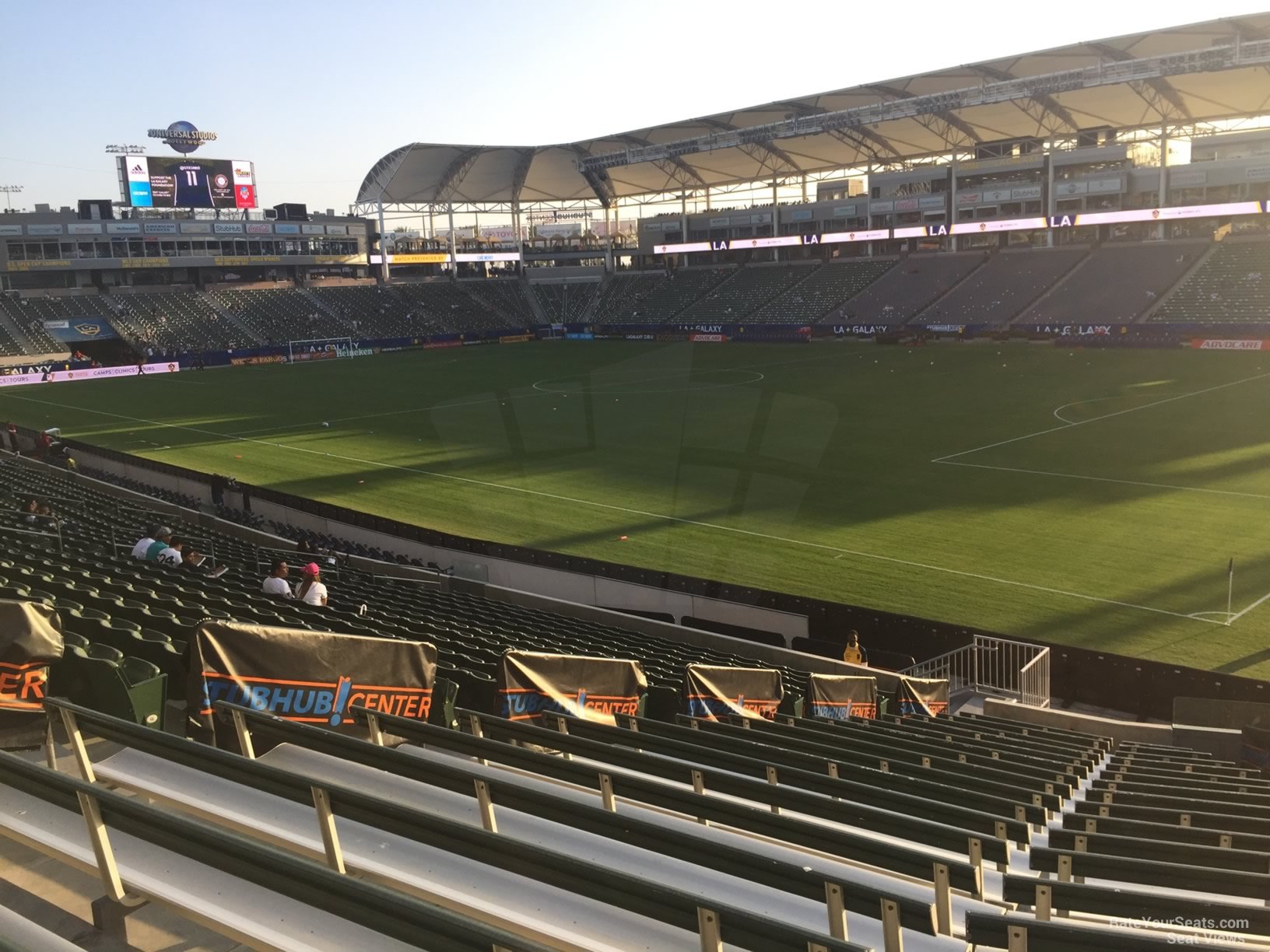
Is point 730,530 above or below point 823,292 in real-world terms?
below

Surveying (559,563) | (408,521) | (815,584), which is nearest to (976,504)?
(815,584)

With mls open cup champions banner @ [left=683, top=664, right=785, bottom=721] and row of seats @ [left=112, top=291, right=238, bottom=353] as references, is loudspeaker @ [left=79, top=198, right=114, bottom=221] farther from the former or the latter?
mls open cup champions banner @ [left=683, top=664, right=785, bottom=721]

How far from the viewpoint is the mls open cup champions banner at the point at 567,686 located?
26.3ft

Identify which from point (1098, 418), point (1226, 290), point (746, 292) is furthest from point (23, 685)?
point (746, 292)

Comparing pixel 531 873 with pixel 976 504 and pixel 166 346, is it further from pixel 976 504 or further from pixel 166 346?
pixel 166 346

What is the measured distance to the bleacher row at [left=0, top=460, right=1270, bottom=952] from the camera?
3.43 meters

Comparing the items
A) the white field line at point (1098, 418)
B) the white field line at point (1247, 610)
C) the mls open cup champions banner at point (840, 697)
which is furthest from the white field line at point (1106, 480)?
the mls open cup champions banner at point (840, 697)

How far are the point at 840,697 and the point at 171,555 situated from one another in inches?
378

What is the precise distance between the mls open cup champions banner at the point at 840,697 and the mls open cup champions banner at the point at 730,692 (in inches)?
15.4

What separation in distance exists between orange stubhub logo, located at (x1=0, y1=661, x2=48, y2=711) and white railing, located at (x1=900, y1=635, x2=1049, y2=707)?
13.1 meters

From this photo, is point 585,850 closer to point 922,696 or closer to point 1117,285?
point 922,696

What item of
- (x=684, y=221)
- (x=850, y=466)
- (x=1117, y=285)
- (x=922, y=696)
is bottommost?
(x=922, y=696)

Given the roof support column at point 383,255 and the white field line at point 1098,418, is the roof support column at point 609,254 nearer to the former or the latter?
the roof support column at point 383,255

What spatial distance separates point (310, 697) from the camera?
255 inches
